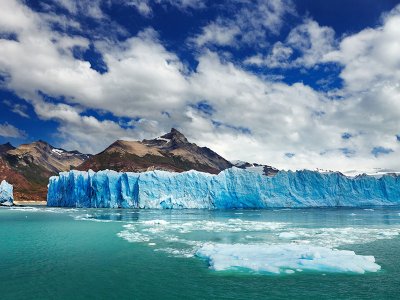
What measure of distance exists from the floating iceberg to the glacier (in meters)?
45.7

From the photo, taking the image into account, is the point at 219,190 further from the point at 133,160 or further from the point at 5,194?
the point at 133,160

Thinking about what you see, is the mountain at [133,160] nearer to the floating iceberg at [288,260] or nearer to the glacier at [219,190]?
the glacier at [219,190]

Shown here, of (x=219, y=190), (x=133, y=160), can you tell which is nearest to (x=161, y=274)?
(x=219, y=190)

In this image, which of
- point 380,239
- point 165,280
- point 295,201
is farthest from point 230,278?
point 295,201

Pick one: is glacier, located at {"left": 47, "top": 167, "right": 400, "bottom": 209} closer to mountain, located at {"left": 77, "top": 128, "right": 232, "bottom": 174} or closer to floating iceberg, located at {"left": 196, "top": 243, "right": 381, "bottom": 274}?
floating iceberg, located at {"left": 196, "top": 243, "right": 381, "bottom": 274}

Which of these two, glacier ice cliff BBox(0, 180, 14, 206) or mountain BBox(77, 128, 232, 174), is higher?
mountain BBox(77, 128, 232, 174)

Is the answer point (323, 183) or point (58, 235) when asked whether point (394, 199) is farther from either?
point (58, 235)

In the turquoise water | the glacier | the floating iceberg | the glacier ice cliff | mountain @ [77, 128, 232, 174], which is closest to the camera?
the turquoise water

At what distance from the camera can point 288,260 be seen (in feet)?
50.0

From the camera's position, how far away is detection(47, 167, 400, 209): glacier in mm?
62375

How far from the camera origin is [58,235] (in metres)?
25.8

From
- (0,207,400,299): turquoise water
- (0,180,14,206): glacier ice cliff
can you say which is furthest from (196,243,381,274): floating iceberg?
(0,180,14,206): glacier ice cliff

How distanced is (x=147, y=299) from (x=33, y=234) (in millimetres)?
18447

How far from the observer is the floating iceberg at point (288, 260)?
14.2m
